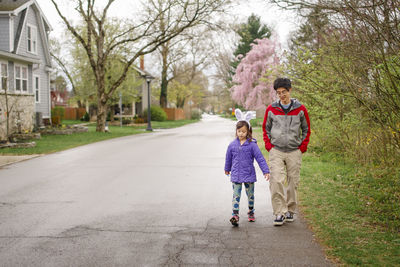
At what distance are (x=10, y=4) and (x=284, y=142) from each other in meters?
25.5

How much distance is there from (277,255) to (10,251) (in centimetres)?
290

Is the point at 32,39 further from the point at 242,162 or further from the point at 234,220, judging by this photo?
the point at 234,220

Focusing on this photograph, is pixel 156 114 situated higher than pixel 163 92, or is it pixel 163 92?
pixel 163 92

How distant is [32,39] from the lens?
28.0m

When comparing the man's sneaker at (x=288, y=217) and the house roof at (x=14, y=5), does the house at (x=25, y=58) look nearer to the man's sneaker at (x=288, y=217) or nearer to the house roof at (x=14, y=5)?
the house roof at (x=14, y=5)

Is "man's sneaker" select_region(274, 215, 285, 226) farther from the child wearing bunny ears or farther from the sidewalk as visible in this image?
the sidewalk

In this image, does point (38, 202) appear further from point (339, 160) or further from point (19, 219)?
point (339, 160)

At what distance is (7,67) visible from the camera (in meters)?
23.9

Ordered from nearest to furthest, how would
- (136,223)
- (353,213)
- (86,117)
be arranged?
(136,223)
(353,213)
(86,117)

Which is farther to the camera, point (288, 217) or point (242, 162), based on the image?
point (288, 217)

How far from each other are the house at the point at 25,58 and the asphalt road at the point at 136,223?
1172 cm

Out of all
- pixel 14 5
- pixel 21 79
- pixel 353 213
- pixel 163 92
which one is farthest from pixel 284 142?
pixel 163 92

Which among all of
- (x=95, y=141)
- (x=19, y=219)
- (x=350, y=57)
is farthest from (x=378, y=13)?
(x=95, y=141)

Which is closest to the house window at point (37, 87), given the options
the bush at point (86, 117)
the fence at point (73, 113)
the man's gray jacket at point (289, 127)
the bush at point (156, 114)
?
the bush at point (86, 117)
